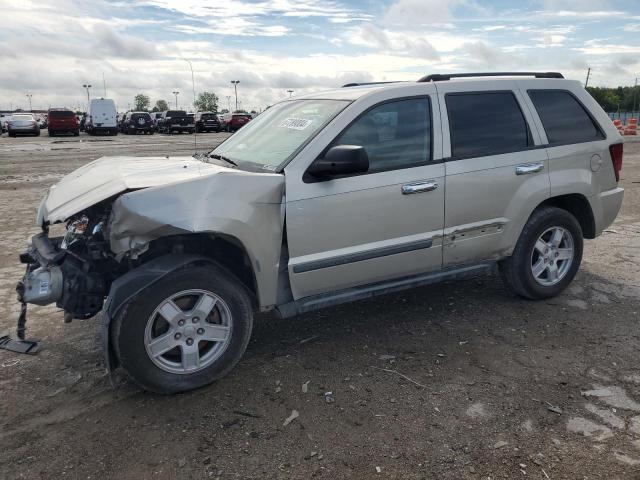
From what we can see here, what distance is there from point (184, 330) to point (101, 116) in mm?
36901

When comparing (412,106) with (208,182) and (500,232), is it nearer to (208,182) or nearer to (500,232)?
(500,232)

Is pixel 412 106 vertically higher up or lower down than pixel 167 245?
higher up

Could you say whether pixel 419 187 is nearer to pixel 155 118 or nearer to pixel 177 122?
pixel 177 122

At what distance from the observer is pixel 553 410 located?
3.21 m

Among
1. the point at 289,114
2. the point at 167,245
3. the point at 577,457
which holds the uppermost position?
the point at 289,114

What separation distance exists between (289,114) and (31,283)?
220cm

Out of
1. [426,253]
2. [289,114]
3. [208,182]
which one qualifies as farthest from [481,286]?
[208,182]

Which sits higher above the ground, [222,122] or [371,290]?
[222,122]

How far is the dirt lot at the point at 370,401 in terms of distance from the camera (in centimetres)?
280

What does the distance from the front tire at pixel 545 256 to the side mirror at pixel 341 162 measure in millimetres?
1773

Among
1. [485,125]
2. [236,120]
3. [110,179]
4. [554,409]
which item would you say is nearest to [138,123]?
[236,120]

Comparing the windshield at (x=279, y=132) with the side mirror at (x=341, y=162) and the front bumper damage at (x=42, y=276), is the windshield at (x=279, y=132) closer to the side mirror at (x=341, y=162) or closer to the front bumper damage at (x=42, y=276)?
the side mirror at (x=341, y=162)

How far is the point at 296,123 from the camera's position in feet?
13.5

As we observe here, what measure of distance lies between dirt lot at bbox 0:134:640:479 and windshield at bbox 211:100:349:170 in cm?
138
